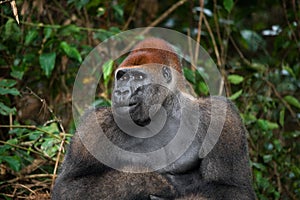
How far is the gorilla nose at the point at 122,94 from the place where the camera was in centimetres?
416

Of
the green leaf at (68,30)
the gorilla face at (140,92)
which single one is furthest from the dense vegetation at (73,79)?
the gorilla face at (140,92)

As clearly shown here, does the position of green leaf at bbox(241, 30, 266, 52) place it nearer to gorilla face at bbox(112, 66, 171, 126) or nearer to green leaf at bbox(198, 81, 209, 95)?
green leaf at bbox(198, 81, 209, 95)

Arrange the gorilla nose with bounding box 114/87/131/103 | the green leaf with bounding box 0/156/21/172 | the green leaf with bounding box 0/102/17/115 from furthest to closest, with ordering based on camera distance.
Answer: the green leaf with bounding box 0/102/17/115, the green leaf with bounding box 0/156/21/172, the gorilla nose with bounding box 114/87/131/103

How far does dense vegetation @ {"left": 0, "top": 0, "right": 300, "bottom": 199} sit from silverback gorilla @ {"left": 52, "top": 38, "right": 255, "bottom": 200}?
701mm

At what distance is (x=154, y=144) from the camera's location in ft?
14.5

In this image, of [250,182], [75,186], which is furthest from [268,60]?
[75,186]

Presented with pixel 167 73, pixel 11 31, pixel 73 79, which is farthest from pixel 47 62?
pixel 167 73

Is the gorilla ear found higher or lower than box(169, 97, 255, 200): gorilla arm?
higher

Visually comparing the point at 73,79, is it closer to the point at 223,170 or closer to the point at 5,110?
the point at 5,110

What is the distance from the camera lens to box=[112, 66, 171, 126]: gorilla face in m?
4.18

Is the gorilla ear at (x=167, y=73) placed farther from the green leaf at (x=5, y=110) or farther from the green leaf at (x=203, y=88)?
the green leaf at (x=203, y=88)

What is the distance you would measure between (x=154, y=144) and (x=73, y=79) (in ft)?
8.45

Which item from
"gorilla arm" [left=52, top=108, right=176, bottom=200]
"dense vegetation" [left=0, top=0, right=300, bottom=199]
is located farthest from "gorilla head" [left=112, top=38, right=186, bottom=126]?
"dense vegetation" [left=0, top=0, right=300, bottom=199]

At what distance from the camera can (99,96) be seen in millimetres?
6426
